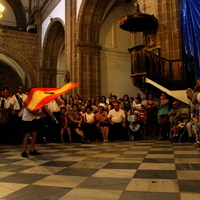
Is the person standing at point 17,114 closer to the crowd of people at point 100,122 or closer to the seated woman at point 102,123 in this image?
the crowd of people at point 100,122

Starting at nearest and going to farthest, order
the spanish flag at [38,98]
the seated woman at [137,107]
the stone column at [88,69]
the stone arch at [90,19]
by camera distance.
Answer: the spanish flag at [38,98]
the seated woman at [137,107]
the stone column at [88,69]
the stone arch at [90,19]

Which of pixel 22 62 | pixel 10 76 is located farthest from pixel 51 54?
pixel 10 76

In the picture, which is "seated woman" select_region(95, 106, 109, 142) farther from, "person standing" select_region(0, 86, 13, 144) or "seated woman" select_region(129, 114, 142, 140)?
"person standing" select_region(0, 86, 13, 144)

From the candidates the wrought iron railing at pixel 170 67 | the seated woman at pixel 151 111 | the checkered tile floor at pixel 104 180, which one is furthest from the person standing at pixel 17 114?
the wrought iron railing at pixel 170 67

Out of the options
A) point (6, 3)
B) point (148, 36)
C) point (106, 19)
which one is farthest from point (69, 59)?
point (6, 3)

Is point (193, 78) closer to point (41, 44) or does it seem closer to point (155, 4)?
point (155, 4)

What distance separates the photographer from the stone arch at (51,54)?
18.6 meters

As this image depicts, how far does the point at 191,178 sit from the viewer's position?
2516 millimetres

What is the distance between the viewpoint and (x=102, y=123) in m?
7.50

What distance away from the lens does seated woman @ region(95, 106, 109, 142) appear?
7.38 m

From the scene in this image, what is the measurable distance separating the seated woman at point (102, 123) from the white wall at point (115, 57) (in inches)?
251

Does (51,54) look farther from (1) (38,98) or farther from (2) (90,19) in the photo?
(1) (38,98)

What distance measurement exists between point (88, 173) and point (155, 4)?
7616 mm

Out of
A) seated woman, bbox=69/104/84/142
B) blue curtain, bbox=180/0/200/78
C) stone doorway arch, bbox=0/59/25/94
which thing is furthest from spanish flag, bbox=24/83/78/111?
stone doorway arch, bbox=0/59/25/94
